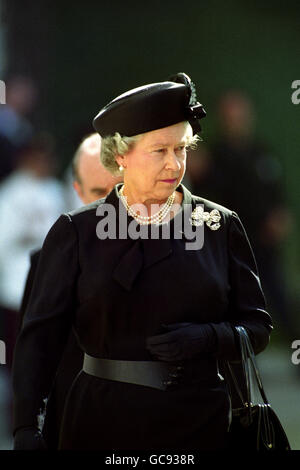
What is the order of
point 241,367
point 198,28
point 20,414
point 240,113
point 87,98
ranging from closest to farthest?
point 20,414 → point 241,367 → point 240,113 → point 87,98 → point 198,28

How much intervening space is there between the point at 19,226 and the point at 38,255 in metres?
2.44

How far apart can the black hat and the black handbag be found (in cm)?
68

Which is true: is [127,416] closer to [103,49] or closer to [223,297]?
[223,297]

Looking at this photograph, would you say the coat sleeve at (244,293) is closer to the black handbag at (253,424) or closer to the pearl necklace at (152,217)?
the black handbag at (253,424)

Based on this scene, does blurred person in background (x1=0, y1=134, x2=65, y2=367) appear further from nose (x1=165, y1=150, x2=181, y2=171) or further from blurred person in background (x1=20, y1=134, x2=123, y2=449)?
nose (x1=165, y1=150, x2=181, y2=171)

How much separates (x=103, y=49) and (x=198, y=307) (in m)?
7.08

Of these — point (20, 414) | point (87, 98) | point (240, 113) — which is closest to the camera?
point (20, 414)

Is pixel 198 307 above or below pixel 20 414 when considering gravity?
above

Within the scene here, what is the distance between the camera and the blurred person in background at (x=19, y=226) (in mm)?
6836

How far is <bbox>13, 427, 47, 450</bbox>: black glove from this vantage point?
3439 millimetres

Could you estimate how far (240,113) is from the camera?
9172mm

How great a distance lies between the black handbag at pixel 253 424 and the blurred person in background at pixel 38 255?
651mm

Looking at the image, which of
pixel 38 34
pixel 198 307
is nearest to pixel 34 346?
pixel 198 307

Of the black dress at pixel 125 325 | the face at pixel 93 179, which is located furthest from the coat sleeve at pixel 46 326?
the face at pixel 93 179
